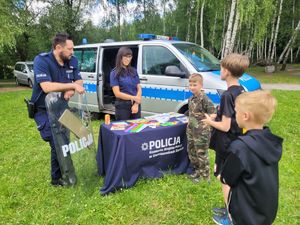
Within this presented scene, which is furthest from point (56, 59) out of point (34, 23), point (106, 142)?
point (34, 23)

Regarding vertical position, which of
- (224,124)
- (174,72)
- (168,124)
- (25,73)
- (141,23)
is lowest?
(25,73)

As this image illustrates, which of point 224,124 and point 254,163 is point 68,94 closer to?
point 224,124

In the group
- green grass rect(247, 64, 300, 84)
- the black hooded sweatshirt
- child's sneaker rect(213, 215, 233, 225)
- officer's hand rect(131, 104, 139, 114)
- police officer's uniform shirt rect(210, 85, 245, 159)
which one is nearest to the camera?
the black hooded sweatshirt

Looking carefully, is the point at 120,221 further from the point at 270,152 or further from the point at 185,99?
the point at 185,99

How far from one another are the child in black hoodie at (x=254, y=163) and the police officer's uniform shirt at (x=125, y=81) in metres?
2.64

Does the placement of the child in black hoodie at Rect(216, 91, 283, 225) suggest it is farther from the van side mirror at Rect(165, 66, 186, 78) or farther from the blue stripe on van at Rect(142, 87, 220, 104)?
the van side mirror at Rect(165, 66, 186, 78)

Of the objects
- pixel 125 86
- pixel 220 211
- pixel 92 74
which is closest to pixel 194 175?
pixel 220 211

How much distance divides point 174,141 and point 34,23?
21.7 metres

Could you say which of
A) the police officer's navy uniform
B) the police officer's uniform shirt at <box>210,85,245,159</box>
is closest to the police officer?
the police officer's navy uniform

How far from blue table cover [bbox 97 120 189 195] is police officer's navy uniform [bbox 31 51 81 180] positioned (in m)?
0.70

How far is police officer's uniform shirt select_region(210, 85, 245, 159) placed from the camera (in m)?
2.53

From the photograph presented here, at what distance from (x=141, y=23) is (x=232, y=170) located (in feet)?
96.3

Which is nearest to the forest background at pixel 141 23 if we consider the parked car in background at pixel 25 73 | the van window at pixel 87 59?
the parked car in background at pixel 25 73

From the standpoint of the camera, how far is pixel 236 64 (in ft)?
8.43
